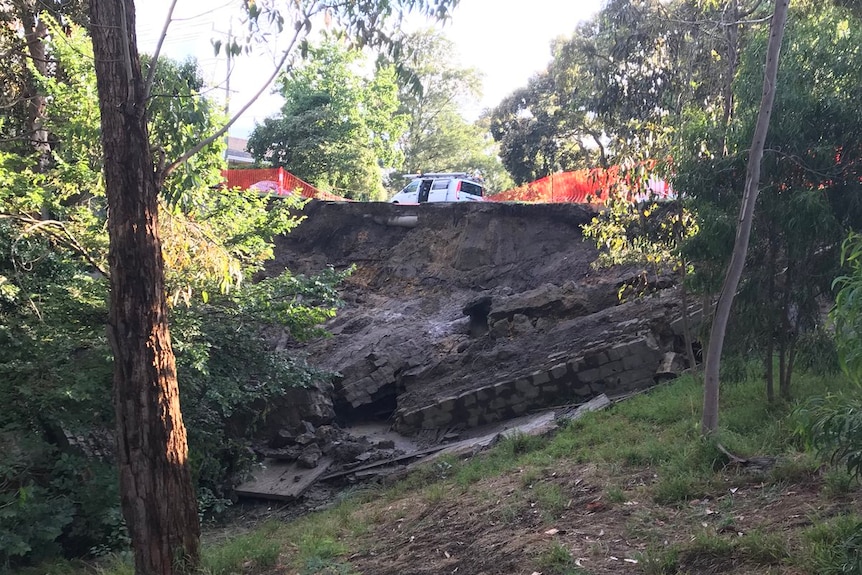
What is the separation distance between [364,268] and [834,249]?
635 inches

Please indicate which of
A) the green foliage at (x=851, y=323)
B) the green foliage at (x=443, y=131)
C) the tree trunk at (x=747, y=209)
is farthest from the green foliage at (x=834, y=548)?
the green foliage at (x=443, y=131)

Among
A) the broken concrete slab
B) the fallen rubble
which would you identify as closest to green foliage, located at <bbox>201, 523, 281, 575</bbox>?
the broken concrete slab

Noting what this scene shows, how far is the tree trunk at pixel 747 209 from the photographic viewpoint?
22.7 ft

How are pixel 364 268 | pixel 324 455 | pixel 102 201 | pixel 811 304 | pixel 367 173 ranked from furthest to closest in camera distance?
pixel 367 173, pixel 364 268, pixel 324 455, pixel 102 201, pixel 811 304

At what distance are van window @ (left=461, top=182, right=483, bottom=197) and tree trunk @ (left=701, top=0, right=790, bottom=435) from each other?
1690 centimetres

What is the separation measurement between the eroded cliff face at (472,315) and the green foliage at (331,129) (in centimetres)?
480

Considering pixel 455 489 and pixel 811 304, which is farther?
pixel 455 489

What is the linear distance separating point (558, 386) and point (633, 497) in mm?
6572

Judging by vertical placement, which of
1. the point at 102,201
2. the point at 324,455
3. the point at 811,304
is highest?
the point at 102,201

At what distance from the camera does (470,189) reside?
24.2 metres

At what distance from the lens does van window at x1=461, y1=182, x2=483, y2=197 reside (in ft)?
78.8

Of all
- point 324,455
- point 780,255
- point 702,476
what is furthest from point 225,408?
point 780,255

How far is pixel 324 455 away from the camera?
14.0 meters

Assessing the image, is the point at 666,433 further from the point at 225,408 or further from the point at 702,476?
the point at 225,408
